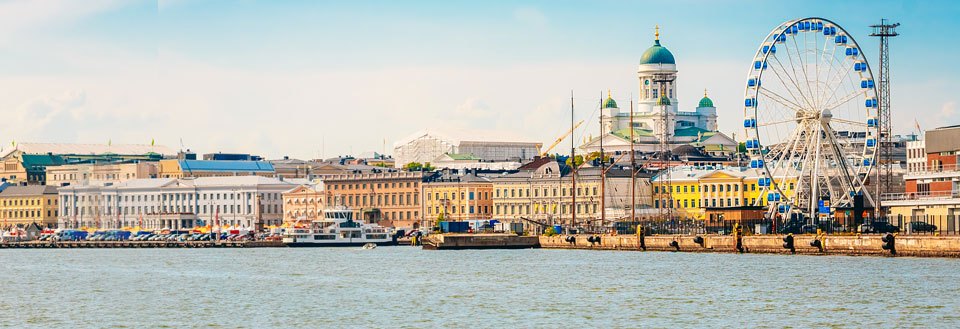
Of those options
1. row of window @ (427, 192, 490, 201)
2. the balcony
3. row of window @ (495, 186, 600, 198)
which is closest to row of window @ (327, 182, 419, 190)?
row of window @ (427, 192, 490, 201)

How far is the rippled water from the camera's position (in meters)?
60.9

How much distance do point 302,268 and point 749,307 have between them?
1599 inches

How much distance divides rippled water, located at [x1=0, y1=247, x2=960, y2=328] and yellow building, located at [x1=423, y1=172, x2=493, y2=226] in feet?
260

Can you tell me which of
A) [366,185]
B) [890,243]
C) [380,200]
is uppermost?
[366,185]

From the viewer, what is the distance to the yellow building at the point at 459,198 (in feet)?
608

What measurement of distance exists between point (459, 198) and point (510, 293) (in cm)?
11443

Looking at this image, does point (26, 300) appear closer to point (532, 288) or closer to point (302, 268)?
point (532, 288)

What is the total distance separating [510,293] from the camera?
7288cm

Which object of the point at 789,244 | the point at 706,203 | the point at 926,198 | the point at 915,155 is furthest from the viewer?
the point at 706,203

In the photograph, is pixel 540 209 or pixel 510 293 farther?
pixel 540 209

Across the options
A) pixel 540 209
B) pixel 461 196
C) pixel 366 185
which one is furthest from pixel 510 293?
pixel 366 185

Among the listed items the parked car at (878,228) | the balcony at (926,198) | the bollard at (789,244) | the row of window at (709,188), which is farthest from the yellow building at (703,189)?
the bollard at (789,244)

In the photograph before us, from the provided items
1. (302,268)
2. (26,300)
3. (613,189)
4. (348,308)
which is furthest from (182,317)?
(613,189)

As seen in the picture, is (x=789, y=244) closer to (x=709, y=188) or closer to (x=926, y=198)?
(x=926, y=198)
